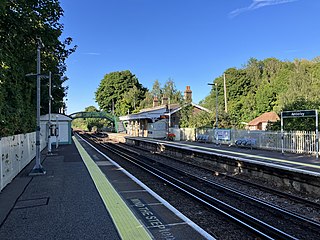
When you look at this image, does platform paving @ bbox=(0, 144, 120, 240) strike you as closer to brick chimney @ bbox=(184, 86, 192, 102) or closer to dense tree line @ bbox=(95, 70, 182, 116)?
brick chimney @ bbox=(184, 86, 192, 102)

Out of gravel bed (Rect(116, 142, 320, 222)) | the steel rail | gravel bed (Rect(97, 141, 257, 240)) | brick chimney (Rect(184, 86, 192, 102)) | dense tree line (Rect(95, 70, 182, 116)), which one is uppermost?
dense tree line (Rect(95, 70, 182, 116))

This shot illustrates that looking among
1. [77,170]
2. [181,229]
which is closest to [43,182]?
[77,170]

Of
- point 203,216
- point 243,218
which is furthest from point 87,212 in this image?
point 243,218

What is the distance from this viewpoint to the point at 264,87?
2324 inches

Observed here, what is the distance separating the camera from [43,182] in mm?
9953

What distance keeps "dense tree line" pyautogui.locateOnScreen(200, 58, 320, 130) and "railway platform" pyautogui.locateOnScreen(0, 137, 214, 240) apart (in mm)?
24595

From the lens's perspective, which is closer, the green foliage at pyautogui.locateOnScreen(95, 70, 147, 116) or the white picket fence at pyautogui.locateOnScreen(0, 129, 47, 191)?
the white picket fence at pyautogui.locateOnScreen(0, 129, 47, 191)

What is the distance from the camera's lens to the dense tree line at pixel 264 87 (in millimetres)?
36653

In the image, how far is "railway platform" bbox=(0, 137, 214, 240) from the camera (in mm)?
5203

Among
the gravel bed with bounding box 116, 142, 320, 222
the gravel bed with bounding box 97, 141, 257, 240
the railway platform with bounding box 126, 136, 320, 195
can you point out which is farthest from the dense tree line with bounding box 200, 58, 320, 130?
the gravel bed with bounding box 97, 141, 257, 240

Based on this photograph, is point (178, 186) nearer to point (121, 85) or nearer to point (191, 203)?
point (191, 203)

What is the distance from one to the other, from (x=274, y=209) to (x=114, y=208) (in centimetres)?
400

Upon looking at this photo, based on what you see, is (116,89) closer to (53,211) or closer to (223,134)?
(223,134)

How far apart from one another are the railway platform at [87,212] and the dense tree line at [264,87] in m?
24.6
